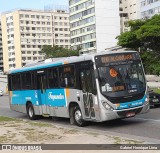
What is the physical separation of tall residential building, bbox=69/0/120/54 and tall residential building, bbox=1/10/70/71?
3130cm

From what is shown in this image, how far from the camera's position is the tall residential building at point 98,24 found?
330 feet

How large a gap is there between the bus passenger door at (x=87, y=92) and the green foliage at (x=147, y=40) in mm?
16563

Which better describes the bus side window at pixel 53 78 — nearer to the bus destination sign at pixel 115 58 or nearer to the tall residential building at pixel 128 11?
the bus destination sign at pixel 115 58

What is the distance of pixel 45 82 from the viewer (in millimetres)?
18875

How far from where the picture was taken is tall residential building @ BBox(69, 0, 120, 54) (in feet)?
330

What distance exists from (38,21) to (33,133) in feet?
418

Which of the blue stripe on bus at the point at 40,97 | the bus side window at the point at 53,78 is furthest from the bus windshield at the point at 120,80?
the bus side window at the point at 53,78

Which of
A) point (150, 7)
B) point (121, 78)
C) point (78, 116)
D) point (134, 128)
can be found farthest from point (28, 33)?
point (134, 128)

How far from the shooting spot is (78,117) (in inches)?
643

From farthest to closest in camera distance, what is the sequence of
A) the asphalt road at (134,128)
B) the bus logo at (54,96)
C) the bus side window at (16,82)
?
the bus side window at (16,82)
the bus logo at (54,96)
the asphalt road at (134,128)

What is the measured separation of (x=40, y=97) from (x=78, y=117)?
3.85 metres

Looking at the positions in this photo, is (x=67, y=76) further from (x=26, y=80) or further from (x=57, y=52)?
(x=57, y=52)

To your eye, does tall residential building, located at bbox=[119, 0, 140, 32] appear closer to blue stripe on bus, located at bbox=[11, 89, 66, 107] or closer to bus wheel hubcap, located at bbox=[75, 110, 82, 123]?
blue stripe on bus, located at bbox=[11, 89, 66, 107]

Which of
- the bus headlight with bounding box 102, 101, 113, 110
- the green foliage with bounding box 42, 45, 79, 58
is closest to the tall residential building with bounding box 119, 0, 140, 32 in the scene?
the green foliage with bounding box 42, 45, 79, 58
